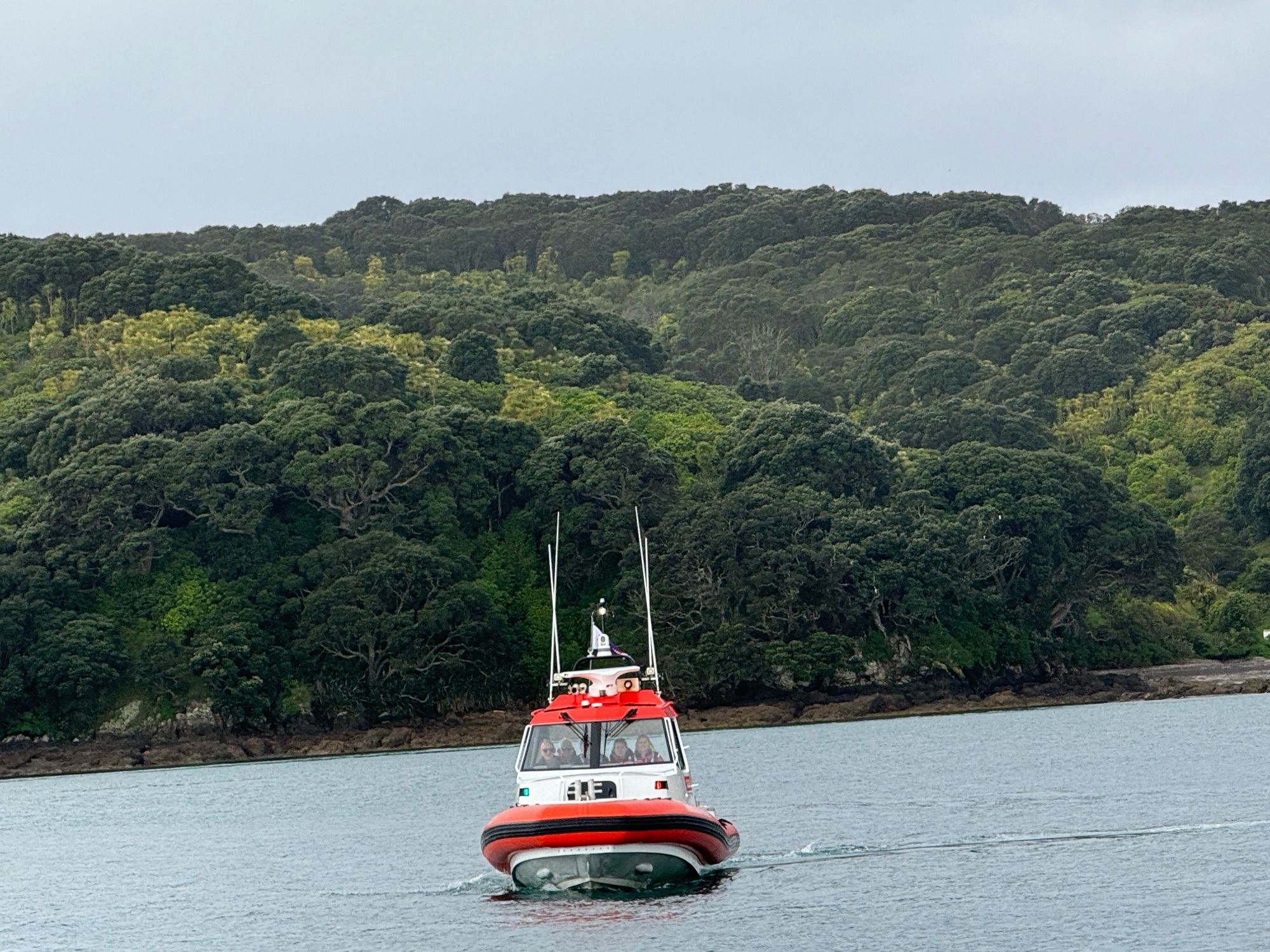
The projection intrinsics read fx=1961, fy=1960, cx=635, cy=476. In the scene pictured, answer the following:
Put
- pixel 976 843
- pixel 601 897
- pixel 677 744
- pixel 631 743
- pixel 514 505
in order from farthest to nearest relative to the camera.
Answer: pixel 514 505 → pixel 976 843 → pixel 677 744 → pixel 601 897 → pixel 631 743

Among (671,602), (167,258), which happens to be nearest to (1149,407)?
(671,602)

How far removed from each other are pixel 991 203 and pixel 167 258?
293 feet

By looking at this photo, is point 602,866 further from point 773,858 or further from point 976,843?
point 976,843

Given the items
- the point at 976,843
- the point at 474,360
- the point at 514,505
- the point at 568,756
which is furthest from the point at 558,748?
the point at 474,360

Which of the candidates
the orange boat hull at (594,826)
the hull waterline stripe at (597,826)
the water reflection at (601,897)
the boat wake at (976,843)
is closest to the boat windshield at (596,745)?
the orange boat hull at (594,826)

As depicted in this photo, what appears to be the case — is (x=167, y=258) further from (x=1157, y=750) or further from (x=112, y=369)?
(x=1157, y=750)

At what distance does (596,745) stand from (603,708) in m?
0.63

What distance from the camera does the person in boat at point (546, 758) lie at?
3228cm

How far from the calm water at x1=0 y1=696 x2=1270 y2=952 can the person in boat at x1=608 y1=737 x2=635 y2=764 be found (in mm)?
2333

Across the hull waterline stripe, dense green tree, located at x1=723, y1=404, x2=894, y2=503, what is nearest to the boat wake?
the hull waterline stripe

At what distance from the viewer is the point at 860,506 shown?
9400 centimetres

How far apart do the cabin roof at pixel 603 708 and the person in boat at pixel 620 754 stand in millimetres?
402

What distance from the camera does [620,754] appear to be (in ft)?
106

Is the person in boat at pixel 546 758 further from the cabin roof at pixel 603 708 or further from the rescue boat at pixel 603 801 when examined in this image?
the cabin roof at pixel 603 708
